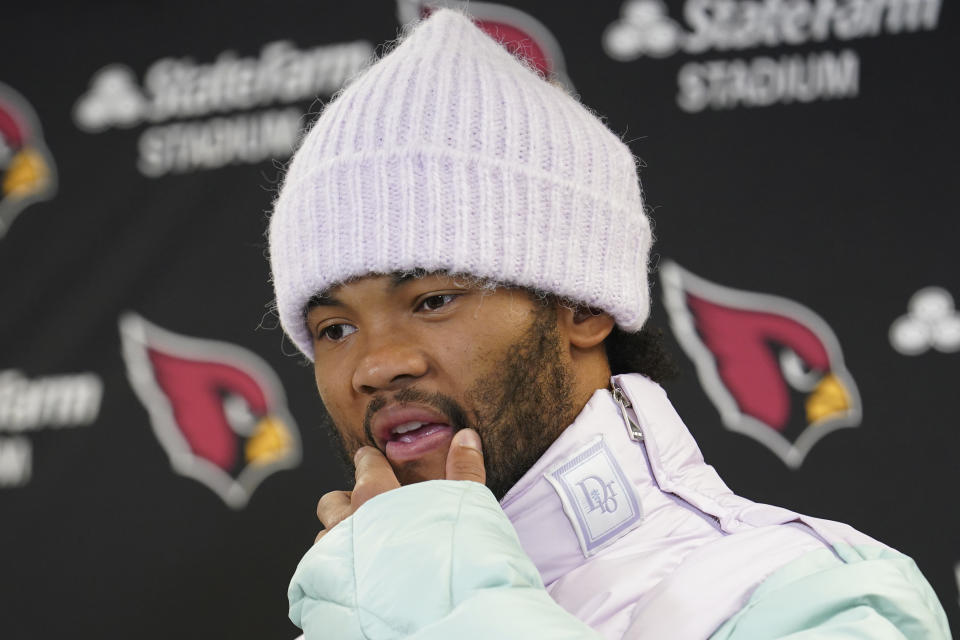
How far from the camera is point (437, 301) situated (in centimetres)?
111

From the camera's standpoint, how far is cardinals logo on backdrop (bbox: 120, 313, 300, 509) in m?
2.04

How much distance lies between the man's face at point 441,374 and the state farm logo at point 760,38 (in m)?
0.90

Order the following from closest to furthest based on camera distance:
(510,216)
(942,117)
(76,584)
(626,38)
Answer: (510,216)
(942,117)
(626,38)
(76,584)

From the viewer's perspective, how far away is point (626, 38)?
1.92m

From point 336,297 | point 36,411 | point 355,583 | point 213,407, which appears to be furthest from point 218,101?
point 355,583

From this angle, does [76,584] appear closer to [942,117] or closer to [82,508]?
[82,508]

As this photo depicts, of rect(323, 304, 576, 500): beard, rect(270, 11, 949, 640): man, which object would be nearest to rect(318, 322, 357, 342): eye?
rect(270, 11, 949, 640): man

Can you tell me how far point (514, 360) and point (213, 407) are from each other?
1.13m

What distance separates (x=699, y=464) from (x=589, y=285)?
23 centimetres

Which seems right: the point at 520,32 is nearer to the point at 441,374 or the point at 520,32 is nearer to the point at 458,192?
the point at 458,192

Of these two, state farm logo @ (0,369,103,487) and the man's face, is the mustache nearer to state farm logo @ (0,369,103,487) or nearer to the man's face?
the man's face

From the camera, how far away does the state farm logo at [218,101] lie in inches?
→ 82.3

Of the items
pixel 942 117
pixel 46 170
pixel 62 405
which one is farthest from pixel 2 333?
pixel 942 117

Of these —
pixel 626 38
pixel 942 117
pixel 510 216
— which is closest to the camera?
pixel 510 216
